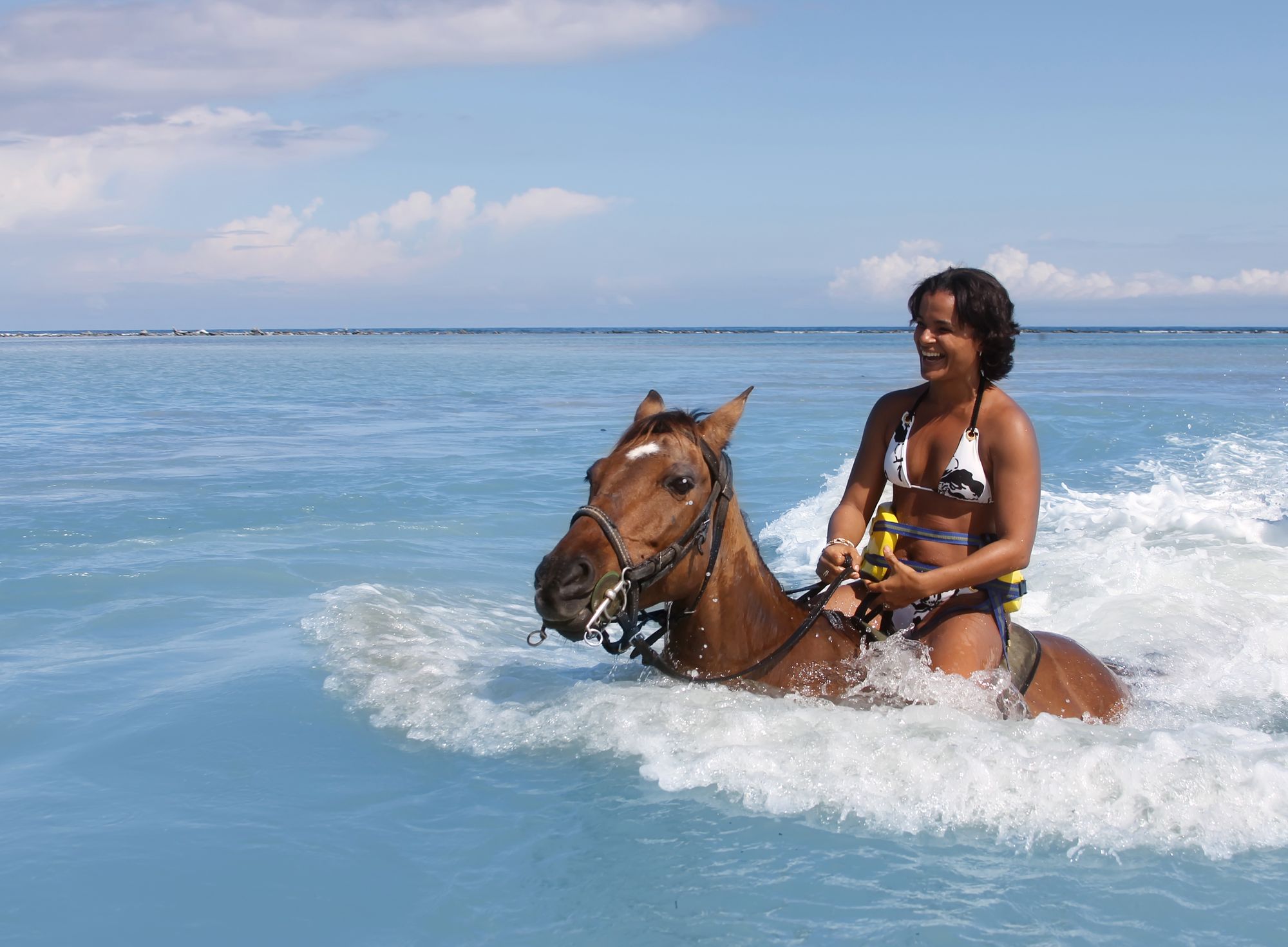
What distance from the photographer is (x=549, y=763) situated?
4465 mm

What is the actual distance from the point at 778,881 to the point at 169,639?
4.74m

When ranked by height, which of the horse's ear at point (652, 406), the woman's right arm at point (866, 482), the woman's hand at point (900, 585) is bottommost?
the woman's hand at point (900, 585)

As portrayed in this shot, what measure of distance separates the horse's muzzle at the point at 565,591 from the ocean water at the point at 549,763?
82 cm

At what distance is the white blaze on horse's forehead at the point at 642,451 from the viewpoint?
12.4 feet

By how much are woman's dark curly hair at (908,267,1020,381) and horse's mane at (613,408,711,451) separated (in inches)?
36.0

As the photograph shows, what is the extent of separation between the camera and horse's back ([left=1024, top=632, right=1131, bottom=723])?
4555 mm

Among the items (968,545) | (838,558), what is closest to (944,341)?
(968,545)

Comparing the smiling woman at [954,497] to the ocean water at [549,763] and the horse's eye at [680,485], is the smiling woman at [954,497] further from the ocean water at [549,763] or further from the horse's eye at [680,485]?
the horse's eye at [680,485]

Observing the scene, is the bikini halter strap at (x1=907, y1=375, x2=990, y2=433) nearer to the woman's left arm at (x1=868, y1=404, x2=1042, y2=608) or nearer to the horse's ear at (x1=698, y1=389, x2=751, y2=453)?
the woman's left arm at (x1=868, y1=404, x2=1042, y2=608)

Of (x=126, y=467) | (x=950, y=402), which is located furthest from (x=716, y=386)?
(x=950, y=402)

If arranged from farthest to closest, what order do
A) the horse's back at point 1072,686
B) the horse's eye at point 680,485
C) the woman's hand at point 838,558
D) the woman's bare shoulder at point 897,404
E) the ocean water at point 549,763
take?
the horse's back at point 1072,686 → the woman's bare shoulder at point 897,404 → the woman's hand at point 838,558 → the horse's eye at point 680,485 → the ocean water at point 549,763

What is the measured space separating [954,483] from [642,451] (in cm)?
114

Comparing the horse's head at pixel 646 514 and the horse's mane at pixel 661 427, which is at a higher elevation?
the horse's mane at pixel 661 427

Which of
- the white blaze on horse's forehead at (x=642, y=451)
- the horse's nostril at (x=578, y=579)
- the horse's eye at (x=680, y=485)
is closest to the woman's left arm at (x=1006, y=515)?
the horse's eye at (x=680, y=485)
